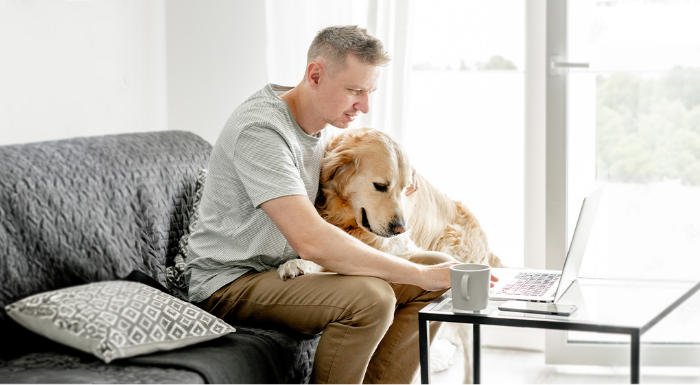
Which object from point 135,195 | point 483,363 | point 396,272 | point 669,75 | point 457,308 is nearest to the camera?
point 457,308

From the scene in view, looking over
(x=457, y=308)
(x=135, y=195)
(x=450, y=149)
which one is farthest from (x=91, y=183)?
(x=450, y=149)

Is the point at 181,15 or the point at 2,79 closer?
the point at 2,79

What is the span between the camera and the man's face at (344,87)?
2.01m

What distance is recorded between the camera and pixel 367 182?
2.12m

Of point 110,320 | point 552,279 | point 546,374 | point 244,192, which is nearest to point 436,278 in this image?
point 552,279

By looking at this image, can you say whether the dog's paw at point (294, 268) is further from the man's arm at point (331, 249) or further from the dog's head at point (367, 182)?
the dog's head at point (367, 182)

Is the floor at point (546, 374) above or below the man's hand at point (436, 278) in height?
below

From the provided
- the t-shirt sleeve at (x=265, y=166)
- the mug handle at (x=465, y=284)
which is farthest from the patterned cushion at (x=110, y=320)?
the mug handle at (x=465, y=284)

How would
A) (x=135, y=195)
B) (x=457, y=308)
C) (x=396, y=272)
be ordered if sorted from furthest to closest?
(x=135, y=195), (x=396, y=272), (x=457, y=308)

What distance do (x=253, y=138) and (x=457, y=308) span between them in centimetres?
73

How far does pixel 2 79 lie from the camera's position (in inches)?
85.6

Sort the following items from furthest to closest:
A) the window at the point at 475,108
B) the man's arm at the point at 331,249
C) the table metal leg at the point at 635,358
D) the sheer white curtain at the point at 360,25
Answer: the window at the point at 475,108 → the sheer white curtain at the point at 360,25 → the man's arm at the point at 331,249 → the table metal leg at the point at 635,358

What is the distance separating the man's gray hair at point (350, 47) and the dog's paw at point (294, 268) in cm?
59

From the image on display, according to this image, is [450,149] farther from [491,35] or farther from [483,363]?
[483,363]
